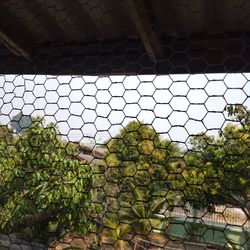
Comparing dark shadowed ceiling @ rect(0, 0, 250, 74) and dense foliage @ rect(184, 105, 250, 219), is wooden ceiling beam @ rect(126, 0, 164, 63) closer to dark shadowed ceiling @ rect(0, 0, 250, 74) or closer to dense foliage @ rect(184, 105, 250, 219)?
dark shadowed ceiling @ rect(0, 0, 250, 74)

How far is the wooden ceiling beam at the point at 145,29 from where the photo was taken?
2.24 feet

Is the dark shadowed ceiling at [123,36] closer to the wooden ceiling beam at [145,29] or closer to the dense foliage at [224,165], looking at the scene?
the wooden ceiling beam at [145,29]

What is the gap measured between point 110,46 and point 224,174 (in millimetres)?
443

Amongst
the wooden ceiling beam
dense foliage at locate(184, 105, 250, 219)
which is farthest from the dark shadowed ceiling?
dense foliage at locate(184, 105, 250, 219)

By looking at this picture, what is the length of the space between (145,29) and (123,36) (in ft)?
0.39

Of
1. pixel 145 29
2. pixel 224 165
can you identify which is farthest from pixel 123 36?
pixel 224 165

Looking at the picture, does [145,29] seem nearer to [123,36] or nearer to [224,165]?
Result: [123,36]

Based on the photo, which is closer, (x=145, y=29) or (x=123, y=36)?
(x=145, y=29)

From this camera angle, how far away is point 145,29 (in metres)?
0.72

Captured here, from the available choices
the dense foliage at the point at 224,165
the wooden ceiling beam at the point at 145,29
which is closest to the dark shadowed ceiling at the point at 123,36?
the wooden ceiling beam at the point at 145,29

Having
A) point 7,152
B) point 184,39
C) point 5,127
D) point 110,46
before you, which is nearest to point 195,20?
point 184,39

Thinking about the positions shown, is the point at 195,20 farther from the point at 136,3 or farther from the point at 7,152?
Answer: the point at 7,152

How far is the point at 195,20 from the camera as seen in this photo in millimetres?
721

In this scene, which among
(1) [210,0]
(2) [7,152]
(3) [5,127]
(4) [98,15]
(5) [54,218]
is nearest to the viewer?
(1) [210,0]
